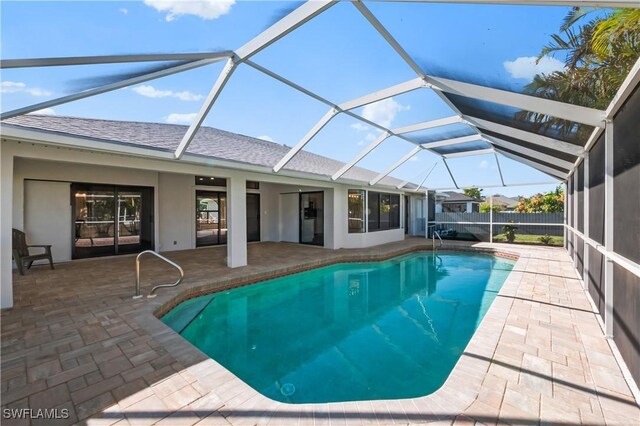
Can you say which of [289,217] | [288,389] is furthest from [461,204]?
[288,389]

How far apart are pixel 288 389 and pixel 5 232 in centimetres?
502

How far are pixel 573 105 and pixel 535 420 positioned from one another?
3308 millimetres

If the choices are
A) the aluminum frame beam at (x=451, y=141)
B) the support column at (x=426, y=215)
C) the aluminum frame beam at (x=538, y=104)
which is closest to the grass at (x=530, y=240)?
the support column at (x=426, y=215)

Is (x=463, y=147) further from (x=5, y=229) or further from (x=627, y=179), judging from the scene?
(x=5, y=229)

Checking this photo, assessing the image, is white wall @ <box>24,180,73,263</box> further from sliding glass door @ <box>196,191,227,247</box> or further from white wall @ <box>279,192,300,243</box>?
white wall @ <box>279,192,300,243</box>

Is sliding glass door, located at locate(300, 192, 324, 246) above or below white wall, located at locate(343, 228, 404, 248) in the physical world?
above

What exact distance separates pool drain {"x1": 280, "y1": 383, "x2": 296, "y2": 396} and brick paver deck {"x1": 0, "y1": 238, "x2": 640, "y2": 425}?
29.5 inches

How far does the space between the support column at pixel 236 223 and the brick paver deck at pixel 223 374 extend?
260cm

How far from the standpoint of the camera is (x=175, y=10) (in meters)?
2.81

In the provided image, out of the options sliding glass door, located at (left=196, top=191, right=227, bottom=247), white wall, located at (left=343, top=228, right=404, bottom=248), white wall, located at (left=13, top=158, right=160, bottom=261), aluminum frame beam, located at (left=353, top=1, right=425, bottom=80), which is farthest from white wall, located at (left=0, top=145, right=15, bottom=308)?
white wall, located at (left=343, top=228, right=404, bottom=248)

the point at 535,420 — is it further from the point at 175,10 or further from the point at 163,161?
the point at 163,161

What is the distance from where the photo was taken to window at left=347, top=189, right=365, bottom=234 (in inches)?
453

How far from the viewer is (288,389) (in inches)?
124

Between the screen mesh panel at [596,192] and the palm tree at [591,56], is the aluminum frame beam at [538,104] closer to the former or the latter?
the palm tree at [591,56]
